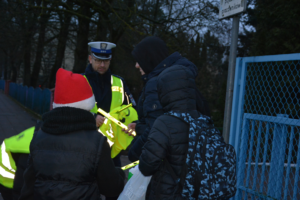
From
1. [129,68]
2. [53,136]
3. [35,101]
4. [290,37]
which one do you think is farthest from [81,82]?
[129,68]

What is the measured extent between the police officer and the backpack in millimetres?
1628

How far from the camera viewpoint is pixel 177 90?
2.10 m

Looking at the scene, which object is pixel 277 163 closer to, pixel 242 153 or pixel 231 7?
pixel 242 153

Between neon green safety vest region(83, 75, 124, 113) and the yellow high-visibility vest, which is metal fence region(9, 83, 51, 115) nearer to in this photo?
neon green safety vest region(83, 75, 124, 113)

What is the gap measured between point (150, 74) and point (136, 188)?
86 centimetres

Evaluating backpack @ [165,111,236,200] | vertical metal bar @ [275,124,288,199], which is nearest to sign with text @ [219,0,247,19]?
vertical metal bar @ [275,124,288,199]

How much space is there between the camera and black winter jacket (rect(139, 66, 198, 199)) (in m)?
2.01

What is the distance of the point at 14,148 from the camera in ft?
6.58

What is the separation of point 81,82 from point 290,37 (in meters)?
7.99

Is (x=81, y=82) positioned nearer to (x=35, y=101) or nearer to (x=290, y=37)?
(x=290, y=37)

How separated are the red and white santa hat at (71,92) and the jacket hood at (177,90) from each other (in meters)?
0.48

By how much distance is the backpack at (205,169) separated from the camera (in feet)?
6.48

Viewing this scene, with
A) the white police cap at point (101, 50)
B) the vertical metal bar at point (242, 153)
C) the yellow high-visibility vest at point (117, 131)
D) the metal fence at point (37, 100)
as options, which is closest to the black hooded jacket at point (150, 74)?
the yellow high-visibility vest at point (117, 131)

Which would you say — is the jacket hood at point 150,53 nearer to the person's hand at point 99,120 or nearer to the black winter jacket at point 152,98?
the black winter jacket at point 152,98
